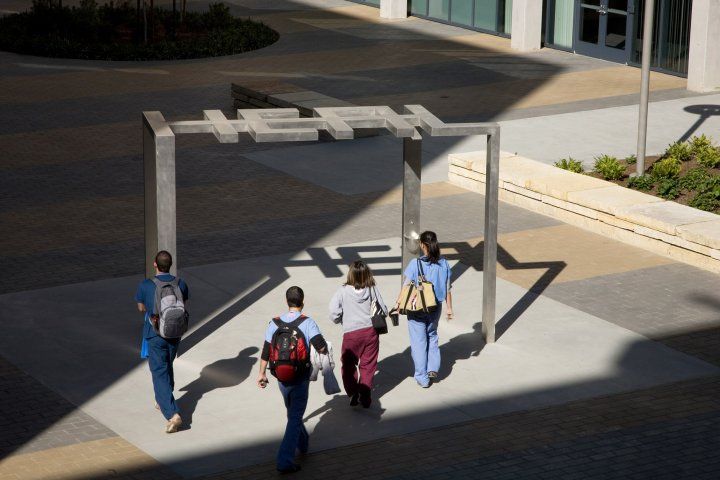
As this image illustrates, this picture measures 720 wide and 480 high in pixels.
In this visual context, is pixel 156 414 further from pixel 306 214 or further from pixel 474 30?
pixel 474 30

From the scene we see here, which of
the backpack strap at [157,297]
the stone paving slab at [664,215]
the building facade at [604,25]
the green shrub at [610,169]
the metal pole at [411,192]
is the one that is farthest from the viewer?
the building facade at [604,25]

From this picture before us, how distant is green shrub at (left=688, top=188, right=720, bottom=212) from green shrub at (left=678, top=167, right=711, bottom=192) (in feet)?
0.87

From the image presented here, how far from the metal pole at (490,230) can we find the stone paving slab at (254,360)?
24cm

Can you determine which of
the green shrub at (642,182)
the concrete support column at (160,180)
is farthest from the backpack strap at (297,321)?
the green shrub at (642,182)

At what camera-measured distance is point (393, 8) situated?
3456 cm

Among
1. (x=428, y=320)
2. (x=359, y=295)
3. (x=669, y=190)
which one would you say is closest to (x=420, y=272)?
(x=428, y=320)

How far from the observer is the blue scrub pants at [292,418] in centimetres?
984

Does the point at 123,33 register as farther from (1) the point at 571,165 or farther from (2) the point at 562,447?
(2) the point at 562,447

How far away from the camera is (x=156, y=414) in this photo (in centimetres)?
1102

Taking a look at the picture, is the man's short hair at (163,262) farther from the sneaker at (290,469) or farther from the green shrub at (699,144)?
the green shrub at (699,144)

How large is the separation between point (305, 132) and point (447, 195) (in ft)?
22.0

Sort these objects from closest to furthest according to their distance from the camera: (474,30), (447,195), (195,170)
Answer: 1. (447,195)
2. (195,170)
3. (474,30)

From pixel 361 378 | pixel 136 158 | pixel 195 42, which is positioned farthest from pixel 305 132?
pixel 195 42

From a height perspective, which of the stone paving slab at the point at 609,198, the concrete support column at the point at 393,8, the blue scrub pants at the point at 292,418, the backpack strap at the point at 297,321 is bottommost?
the blue scrub pants at the point at 292,418
